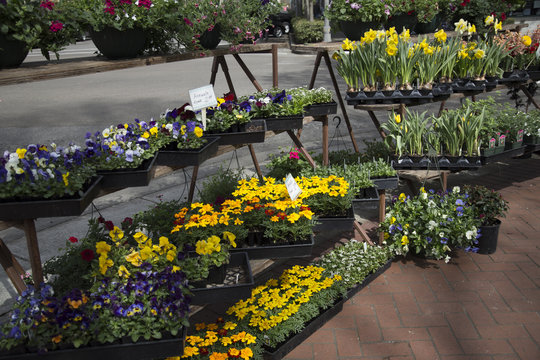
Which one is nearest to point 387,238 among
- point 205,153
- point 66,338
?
point 205,153

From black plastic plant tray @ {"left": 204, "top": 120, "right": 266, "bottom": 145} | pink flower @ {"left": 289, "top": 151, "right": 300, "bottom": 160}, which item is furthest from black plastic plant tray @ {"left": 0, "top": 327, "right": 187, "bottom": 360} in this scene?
pink flower @ {"left": 289, "top": 151, "right": 300, "bottom": 160}

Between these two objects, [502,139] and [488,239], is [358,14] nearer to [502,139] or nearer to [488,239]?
[502,139]

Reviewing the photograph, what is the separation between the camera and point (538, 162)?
252 inches

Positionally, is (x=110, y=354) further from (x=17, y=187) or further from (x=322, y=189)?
(x=322, y=189)

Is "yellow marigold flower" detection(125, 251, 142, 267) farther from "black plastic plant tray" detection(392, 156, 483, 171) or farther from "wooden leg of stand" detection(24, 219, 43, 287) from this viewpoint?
"black plastic plant tray" detection(392, 156, 483, 171)

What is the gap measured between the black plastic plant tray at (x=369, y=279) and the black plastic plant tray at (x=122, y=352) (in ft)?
4.98

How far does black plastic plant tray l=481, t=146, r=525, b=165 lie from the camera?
4180mm

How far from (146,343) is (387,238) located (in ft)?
7.60

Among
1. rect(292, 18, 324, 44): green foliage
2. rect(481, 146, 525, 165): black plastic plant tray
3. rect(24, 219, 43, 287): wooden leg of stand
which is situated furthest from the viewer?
rect(292, 18, 324, 44): green foliage

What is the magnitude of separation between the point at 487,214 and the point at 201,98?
2.50 m

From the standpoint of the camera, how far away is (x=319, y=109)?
393 centimetres

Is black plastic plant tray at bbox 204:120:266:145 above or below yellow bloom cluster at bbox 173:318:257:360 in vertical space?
above

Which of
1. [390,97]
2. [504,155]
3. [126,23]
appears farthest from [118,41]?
[504,155]

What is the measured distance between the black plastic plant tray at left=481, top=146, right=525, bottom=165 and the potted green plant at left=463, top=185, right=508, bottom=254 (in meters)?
0.29
